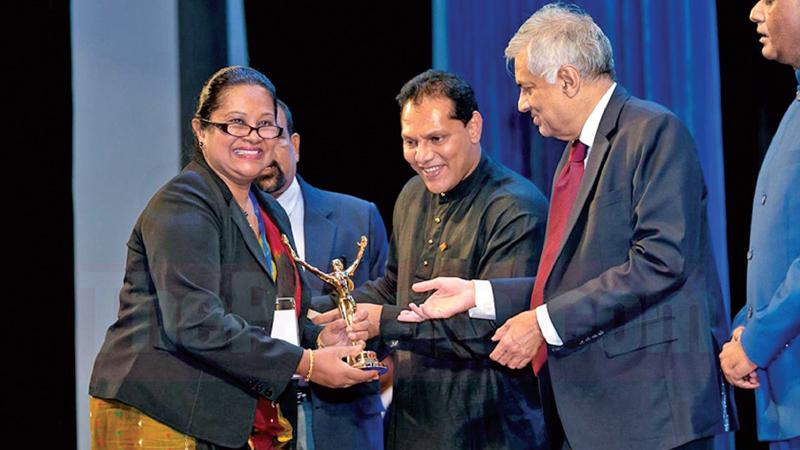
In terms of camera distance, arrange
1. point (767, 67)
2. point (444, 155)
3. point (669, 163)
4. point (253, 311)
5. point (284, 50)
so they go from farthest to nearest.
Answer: point (284, 50)
point (767, 67)
point (444, 155)
point (253, 311)
point (669, 163)

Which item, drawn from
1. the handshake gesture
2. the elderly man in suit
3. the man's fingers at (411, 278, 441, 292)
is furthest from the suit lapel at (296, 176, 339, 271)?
the elderly man in suit

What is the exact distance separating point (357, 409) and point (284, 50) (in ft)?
7.42

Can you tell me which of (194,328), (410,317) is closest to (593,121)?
(410,317)

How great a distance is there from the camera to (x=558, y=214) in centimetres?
285

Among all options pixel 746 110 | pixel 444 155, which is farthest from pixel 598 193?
pixel 746 110

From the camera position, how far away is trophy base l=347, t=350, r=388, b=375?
291cm

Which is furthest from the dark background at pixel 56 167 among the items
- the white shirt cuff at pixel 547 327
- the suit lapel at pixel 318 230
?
the white shirt cuff at pixel 547 327

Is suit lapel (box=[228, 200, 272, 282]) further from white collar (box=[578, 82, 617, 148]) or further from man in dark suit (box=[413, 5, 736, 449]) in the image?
white collar (box=[578, 82, 617, 148])

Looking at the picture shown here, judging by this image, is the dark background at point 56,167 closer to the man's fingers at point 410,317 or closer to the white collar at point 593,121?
the white collar at point 593,121

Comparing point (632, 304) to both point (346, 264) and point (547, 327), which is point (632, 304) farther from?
point (346, 264)

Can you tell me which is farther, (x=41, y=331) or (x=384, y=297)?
(x=41, y=331)

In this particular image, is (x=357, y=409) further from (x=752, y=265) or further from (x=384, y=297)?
(x=752, y=265)

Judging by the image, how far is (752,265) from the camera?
261 centimetres

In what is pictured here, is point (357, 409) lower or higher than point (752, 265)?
lower
